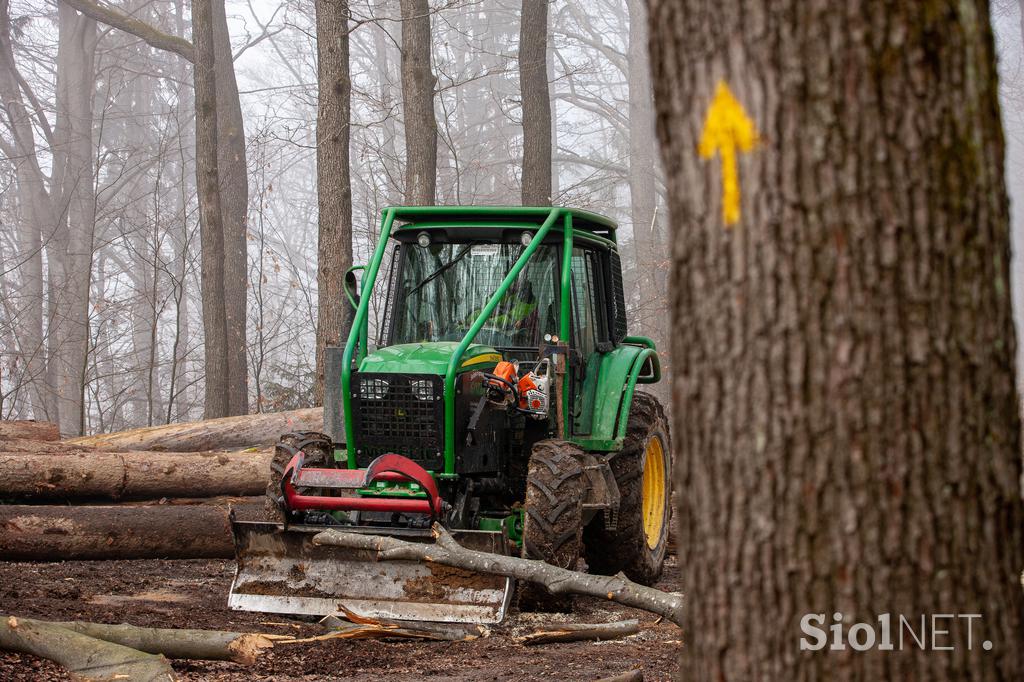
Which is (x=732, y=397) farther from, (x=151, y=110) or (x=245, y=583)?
(x=151, y=110)

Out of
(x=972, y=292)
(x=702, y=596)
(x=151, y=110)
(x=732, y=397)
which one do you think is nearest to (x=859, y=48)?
(x=972, y=292)

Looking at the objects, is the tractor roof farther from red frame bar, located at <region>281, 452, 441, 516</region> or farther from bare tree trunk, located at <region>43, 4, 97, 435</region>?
bare tree trunk, located at <region>43, 4, 97, 435</region>

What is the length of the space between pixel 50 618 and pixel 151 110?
115 ft

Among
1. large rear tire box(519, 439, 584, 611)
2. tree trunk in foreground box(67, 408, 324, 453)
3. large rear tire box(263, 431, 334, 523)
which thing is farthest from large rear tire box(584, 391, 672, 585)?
tree trunk in foreground box(67, 408, 324, 453)

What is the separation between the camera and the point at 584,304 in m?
8.38

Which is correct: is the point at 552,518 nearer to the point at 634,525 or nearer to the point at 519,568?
the point at 519,568

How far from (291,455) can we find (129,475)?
2.91m

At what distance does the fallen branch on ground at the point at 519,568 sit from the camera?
5176 millimetres

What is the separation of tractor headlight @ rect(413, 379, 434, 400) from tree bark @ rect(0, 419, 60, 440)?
583 cm

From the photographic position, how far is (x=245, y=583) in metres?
6.91

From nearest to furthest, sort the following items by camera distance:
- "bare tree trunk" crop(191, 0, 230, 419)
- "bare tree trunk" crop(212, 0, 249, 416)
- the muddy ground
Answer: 1. the muddy ground
2. "bare tree trunk" crop(191, 0, 230, 419)
3. "bare tree trunk" crop(212, 0, 249, 416)

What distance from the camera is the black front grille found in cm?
720

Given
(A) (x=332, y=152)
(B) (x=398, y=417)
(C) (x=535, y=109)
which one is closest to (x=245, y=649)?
(B) (x=398, y=417)

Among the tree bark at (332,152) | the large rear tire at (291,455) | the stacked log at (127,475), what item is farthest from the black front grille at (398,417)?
the tree bark at (332,152)
